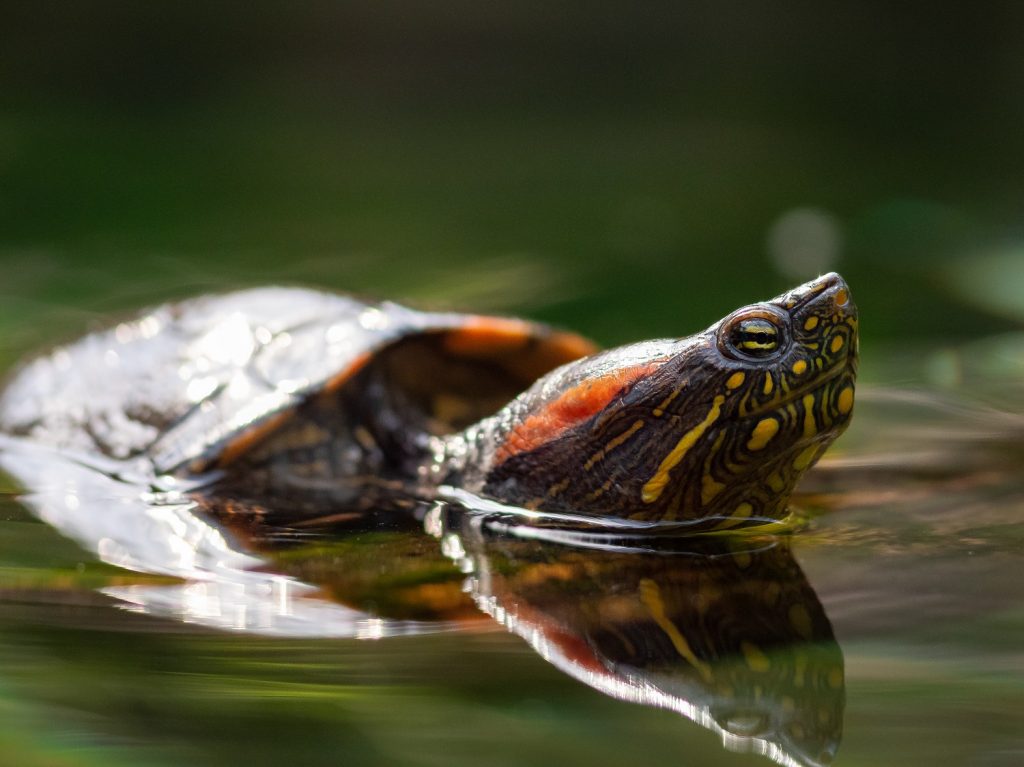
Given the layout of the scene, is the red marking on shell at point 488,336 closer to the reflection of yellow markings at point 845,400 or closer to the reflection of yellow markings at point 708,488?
the reflection of yellow markings at point 708,488

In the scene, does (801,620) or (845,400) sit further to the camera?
(845,400)

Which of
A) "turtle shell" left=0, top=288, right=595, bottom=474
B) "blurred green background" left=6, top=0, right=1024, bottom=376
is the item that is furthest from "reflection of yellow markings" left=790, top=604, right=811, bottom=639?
"blurred green background" left=6, top=0, right=1024, bottom=376

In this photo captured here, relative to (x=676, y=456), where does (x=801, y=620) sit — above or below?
below

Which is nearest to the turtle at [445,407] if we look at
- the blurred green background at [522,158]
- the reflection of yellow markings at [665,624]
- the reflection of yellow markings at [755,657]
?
the reflection of yellow markings at [665,624]

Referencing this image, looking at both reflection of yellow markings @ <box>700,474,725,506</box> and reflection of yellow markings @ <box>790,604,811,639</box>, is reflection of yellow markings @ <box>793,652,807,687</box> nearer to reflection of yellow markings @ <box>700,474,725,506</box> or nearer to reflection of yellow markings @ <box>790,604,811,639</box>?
reflection of yellow markings @ <box>790,604,811,639</box>

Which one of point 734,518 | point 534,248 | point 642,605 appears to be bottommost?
point 642,605

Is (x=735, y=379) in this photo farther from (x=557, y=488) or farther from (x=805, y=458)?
(x=557, y=488)

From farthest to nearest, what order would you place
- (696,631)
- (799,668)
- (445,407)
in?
(445,407), (696,631), (799,668)

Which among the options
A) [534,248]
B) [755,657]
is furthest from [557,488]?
Result: [534,248]
